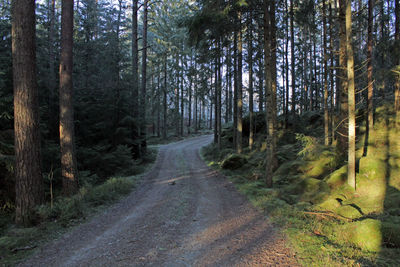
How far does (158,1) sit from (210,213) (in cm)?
1890

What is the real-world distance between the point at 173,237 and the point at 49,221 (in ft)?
12.0

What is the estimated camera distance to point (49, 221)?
19.9 ft

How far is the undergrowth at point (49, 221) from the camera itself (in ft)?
15.1

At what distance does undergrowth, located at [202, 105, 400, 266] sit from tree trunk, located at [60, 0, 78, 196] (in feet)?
22.1

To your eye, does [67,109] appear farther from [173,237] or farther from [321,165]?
[321,165]

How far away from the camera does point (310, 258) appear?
3.98 meters

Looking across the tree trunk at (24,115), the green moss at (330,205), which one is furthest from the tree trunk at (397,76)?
the tree trunk at (24,115)

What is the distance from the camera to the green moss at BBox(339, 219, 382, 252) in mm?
4176

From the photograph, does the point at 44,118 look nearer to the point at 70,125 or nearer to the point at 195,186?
the point at 70,125

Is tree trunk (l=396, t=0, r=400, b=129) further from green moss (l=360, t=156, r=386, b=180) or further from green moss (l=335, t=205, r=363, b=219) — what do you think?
green moss (l=335, t=205, r=363, b=219)

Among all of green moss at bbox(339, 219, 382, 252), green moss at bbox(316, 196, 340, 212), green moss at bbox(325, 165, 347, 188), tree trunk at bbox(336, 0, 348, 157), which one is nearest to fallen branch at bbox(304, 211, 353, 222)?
green moss at bbox(316, 196, 340, 212)

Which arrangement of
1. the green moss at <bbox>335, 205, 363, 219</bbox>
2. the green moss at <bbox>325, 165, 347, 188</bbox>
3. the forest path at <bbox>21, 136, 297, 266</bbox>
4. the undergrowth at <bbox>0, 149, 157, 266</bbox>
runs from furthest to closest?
the green moss at <bbox>325, 165, 347, 188</bbox> < the green moss at <bbox>335, 205, 363, 219</bbox> < the undergrowth at <bbox>0, 149, 157, 266</bbox> < the forest path at <bbox>21, 136, 297, 266</bbox>

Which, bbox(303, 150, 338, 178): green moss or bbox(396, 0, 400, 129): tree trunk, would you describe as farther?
bbox(396, 0, 400, 129): tree trunk

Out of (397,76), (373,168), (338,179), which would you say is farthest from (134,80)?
(397,76)
